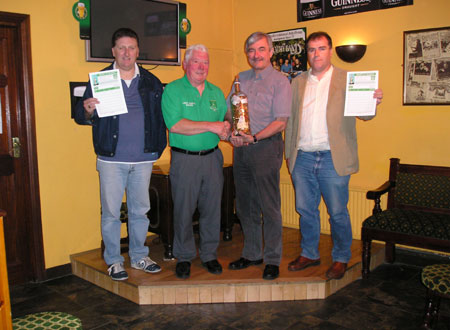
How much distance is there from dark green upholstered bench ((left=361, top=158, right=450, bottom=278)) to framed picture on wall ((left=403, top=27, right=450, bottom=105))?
1.93ft

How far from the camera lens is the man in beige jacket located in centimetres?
296

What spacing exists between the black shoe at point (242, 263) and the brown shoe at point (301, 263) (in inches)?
9.8

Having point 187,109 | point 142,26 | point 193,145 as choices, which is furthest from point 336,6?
point 193,145

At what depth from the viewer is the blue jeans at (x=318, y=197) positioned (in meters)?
3.04

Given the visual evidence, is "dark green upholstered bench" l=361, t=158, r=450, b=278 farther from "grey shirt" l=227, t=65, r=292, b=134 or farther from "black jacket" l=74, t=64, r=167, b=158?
"black jacket" l=74, t=64, r=167, b=158

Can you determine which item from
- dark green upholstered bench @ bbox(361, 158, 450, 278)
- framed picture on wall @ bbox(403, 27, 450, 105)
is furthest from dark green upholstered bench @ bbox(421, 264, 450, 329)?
framed picture on wall @ bbox(403, 27, 450, 105)

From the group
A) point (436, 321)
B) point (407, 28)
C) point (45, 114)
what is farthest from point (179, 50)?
point (436, 321)

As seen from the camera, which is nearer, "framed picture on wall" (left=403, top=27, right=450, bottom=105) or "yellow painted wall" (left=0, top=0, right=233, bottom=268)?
"yellow painted wall" (left=0, top=0, right=233, bottom=268)

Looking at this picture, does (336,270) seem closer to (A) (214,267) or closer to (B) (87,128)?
(A) (214,267)

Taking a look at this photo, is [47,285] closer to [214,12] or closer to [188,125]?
[188,125]

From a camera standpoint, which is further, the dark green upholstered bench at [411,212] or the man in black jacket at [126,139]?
the dark green upholstered bench at [411,212]

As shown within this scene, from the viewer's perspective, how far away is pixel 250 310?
2988 mm

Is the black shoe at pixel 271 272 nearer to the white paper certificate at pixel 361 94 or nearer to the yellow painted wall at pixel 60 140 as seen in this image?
the white paper certificate at pixel 361 94

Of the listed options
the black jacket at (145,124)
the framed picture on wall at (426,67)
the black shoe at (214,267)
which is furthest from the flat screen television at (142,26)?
the framed picture on wall at (426,67)
